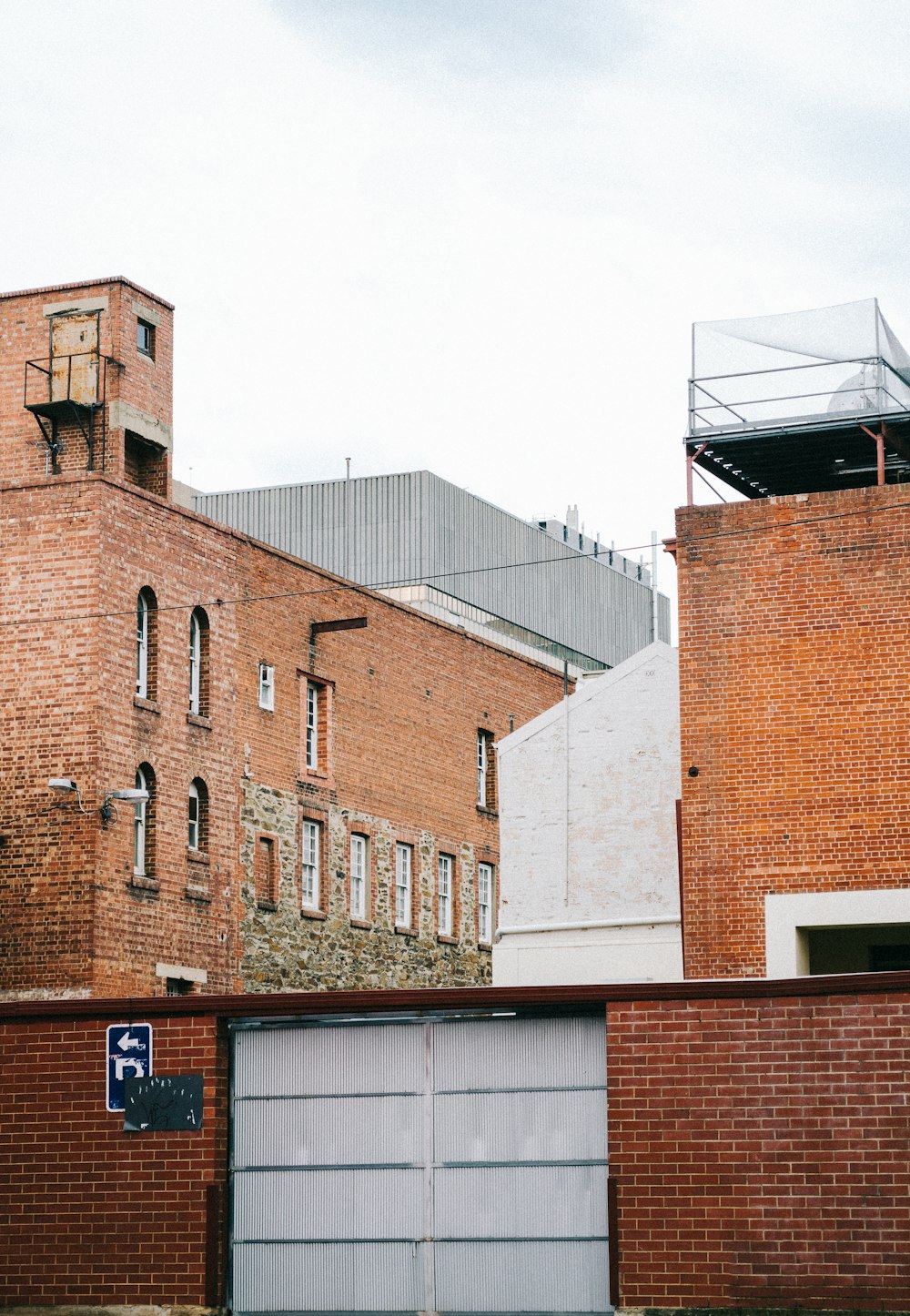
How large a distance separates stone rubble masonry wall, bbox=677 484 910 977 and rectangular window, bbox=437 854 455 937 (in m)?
22.9

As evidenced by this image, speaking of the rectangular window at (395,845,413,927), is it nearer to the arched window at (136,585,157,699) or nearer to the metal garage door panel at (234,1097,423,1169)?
the arched window at (136,585,157,699)

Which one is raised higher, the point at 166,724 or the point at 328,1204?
the point at 166,724

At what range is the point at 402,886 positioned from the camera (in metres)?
45.5

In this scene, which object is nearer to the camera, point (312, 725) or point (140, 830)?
point (140, 830)

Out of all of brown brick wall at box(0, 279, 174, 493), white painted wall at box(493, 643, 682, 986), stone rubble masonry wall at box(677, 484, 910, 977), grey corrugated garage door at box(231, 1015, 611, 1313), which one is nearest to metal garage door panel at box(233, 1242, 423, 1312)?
grey corrugated garage door at box(231, 1015, 611, 1313)

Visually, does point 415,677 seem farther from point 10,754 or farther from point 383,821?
point 10,754

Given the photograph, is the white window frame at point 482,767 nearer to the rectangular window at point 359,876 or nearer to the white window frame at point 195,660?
the rectangular window at point 359,876

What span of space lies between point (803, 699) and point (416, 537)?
36879 mm

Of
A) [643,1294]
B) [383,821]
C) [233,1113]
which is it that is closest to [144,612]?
[383,821]

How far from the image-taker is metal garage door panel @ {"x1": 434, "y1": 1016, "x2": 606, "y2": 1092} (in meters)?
18.9

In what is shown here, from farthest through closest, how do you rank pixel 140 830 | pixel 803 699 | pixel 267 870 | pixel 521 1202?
1. pixel 267 870
2. pixel 140 830
3. pixel 803 699
4. pixel 521 1202

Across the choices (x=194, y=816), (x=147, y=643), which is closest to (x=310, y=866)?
(x=194, y=816)

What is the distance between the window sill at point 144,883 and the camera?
34.8 m

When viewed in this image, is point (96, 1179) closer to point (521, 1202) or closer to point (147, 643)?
point (521, 1202)
